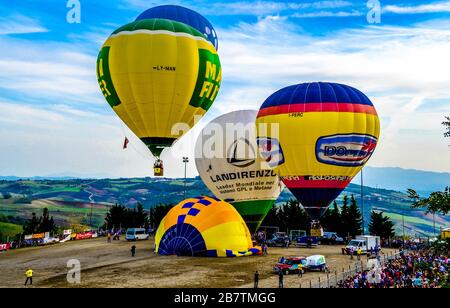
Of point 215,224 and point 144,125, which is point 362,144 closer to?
point 215,224

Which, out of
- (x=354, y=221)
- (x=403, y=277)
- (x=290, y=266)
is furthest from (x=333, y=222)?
(x=403, y=277)

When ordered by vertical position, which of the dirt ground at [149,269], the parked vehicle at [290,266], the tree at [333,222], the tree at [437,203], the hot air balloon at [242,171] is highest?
the hot air balloon at [242,171]

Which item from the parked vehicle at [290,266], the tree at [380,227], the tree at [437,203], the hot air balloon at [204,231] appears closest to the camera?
the tree at [437,203]

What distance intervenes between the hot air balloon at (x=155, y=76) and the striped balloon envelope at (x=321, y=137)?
21.3ft

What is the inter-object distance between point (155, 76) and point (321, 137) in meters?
11.7

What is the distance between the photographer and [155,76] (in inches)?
1132

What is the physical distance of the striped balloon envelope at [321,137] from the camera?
3192cm

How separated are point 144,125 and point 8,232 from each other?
84270 mm

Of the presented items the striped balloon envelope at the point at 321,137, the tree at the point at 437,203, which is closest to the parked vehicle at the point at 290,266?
the striped balloon envelope at the point at 321,137

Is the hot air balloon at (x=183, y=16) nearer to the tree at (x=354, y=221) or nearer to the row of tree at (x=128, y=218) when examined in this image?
the tree at (x=354, y=221)

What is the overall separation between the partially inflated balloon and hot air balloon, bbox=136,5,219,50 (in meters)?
8.91

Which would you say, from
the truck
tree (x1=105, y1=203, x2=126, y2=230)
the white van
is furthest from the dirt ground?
tree (x1=105, y1=203, x2=126, y2=230)

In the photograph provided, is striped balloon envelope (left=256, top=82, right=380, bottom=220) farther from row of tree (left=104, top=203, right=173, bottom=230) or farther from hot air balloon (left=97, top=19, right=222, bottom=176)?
row of tree (left=104, top=203, right=173, bottom=230)
